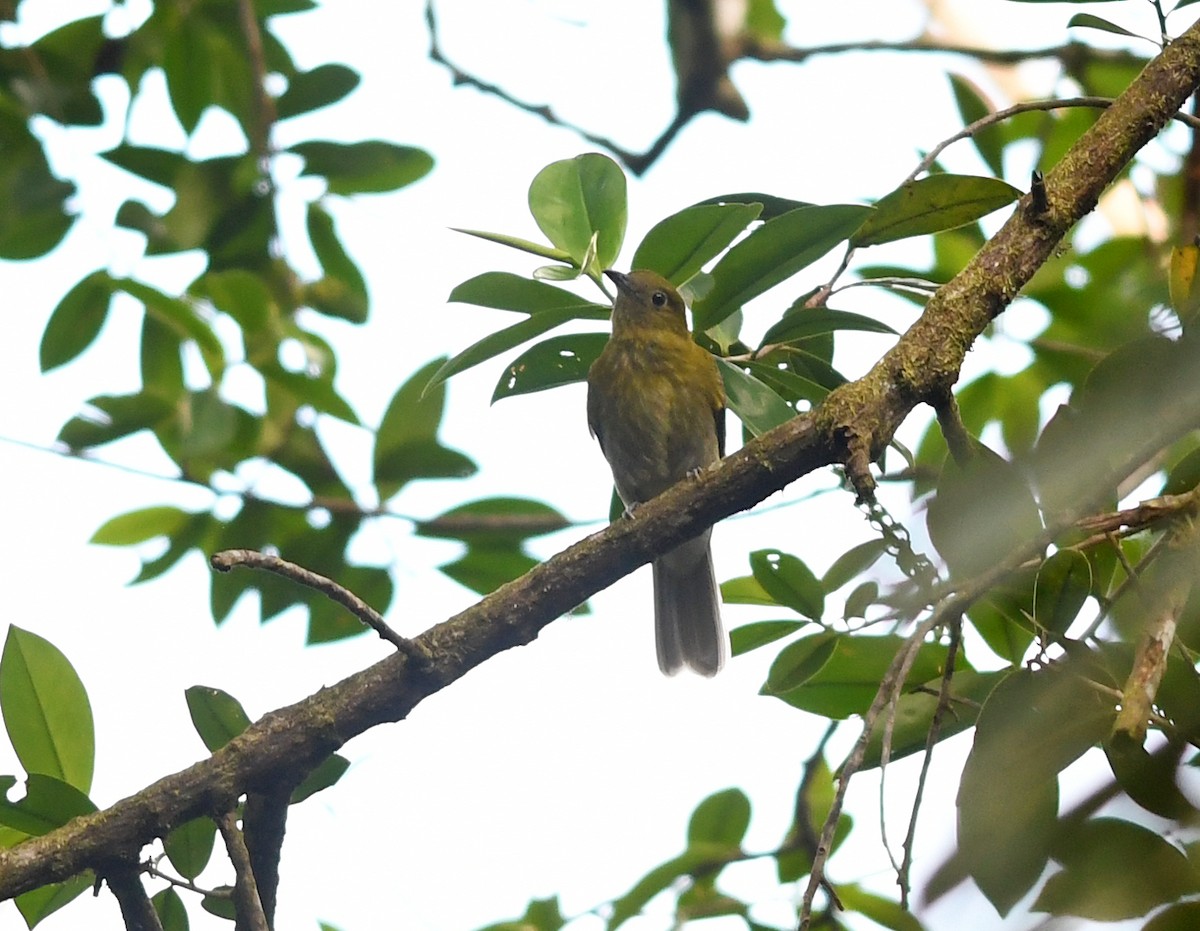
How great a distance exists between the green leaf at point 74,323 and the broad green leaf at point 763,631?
2.93 meters

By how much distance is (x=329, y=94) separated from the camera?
474 cm

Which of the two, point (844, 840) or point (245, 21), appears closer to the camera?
point (844, 840)

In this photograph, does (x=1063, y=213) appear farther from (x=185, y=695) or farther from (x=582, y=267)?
(x=185, y=695)

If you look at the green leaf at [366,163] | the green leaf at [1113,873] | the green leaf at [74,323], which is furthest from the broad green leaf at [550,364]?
the green leaf at [74,323]

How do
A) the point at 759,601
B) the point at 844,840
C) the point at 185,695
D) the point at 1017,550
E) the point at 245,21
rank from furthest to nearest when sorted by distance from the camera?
the point at 245,21
the point at 844,840
the point at 759,601
the point at 185,695
the point at 1017,550

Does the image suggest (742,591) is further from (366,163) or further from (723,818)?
(366,163)

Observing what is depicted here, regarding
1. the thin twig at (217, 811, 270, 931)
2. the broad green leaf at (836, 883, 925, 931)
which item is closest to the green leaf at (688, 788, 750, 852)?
the broad green leaf at (836, 883, 925, 931)

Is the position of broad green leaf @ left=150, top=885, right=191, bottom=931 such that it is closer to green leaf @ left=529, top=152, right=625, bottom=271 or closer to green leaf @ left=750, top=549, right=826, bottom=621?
green leaf @ left=750, top=549, right=826, bottom=621

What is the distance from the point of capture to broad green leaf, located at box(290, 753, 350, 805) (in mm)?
2367

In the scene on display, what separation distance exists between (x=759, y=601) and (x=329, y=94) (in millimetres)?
2823

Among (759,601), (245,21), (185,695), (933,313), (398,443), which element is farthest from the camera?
(245,21)

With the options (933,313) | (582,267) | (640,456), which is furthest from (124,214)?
(933,313)

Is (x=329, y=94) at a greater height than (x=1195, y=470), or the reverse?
(x=329, y=94)

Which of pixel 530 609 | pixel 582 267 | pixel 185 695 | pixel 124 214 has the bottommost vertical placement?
pixel 530 609
